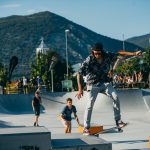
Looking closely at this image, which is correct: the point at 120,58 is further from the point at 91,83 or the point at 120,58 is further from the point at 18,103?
the point at 18,103

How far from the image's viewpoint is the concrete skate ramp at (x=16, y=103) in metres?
31.1

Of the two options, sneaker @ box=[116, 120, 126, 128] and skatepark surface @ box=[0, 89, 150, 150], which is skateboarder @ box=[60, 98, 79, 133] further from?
sneaker @ box=[116, 120, 126, 128]

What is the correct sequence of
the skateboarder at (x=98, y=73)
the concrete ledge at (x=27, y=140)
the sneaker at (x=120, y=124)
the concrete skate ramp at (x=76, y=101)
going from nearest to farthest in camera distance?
the concrete ledge at (x=27, y=140)
the skateboarder at (x=98, y=73)
the sneaker at (x=120, y=124)
the concrete skate ramp at (x=76, y=101)

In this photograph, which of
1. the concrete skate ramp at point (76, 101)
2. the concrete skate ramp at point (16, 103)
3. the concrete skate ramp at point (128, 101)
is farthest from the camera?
the concrete skate ramp at point (16, 103)

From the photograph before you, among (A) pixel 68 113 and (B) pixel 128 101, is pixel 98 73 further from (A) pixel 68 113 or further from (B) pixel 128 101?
(B) pixel 128 101

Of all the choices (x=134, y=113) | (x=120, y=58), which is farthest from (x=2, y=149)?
(x=134, y=113)

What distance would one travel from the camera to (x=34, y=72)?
7106 centimetres

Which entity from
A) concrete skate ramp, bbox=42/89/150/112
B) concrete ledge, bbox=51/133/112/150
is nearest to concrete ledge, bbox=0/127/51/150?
concrete ledge, bbox=51/133/112/150

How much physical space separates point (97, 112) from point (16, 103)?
6490 mm

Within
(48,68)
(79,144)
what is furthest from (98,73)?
(48,68)

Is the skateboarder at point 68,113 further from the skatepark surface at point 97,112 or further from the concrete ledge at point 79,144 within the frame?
the concrete ledge at point 79,144

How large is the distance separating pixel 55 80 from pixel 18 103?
3412 centimetres

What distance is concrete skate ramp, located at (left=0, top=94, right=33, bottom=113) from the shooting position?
3114cm

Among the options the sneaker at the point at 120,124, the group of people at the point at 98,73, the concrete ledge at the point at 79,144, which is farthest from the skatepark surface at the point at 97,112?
the concrete ledge at the point at 79,144
